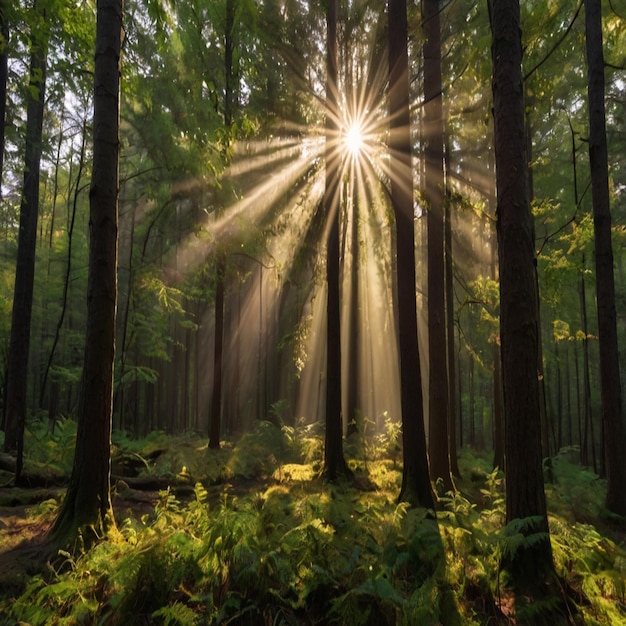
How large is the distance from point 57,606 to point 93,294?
332 cm

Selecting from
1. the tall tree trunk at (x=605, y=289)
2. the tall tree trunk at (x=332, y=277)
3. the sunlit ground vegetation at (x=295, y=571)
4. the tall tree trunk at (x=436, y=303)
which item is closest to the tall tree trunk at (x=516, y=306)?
the sunlit ground vegetation at (x=295, y=571)

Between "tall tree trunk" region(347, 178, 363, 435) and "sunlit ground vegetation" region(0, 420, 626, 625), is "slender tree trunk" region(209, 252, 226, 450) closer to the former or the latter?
"tall tree trunk" region(347, 178, 363, 435)

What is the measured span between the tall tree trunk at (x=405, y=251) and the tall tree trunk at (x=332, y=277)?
244cm

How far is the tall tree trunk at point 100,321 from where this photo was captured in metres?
4.86

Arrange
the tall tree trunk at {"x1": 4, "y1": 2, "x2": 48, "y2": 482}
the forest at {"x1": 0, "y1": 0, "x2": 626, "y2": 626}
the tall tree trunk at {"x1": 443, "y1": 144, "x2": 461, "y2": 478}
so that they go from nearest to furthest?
the forest at {"x1": 0, "y1": 0, "x2": 626, "y2": 626} → the tall tree trunk at {"x1": 4, "y1": 2, "x2": 48, "y2": 482} → the tall tree trunk at {"x1": 443, "y1": 144, "x2": 461, "y2": 478}

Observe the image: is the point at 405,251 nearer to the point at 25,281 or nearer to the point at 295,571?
the point at 295,571

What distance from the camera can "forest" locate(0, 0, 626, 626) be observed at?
12.4ft

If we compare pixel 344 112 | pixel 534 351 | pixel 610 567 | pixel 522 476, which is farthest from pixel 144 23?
pixel 610 567

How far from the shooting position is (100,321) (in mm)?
5180

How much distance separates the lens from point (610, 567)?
4180 millimetres

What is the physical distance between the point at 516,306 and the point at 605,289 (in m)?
6.45

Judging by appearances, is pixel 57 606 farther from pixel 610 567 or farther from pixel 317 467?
pixel 317 467

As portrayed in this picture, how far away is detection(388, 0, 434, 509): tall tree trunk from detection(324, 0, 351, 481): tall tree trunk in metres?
2.44

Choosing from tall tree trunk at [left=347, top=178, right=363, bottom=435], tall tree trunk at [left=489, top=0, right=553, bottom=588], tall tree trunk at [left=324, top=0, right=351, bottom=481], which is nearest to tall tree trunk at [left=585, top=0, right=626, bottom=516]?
tall tree trunk at [left=324, top=0, right=351, bottom=481]
